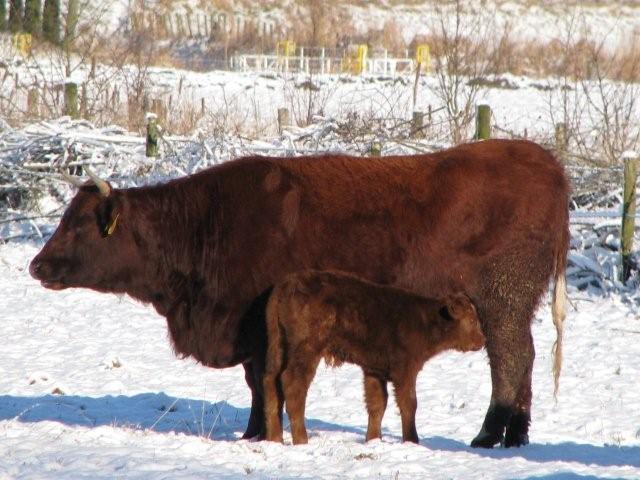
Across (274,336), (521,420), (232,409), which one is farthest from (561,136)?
(274,336)

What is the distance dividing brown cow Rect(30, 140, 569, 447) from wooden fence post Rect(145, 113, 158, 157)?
351 inches

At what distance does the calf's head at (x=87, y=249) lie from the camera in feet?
25.0

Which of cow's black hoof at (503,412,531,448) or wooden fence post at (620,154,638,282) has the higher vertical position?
wooden fence post at (620,154,638,282)

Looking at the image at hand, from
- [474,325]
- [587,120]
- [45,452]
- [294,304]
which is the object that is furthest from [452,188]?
[587,120]

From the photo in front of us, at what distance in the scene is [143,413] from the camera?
8461 mm

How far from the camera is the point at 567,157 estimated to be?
1500 centimetres

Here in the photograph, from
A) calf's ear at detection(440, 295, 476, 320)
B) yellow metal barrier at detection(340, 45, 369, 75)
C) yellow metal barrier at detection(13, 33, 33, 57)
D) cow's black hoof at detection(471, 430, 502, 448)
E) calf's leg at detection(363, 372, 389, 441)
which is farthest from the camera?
yellow metal barrier at detection(340, 45, 369, 75)

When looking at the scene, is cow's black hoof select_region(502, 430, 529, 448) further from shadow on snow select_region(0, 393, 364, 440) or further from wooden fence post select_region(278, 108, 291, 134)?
wooden fence post select_region(278, 108, 291, 134)

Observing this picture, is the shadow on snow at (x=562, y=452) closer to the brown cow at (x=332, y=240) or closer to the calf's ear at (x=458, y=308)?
the brown cow at (x=332, y=240)

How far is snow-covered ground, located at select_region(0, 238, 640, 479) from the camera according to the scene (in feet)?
19.6

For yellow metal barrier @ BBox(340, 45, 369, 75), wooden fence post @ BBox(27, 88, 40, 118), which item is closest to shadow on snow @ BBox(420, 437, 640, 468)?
wooden fence post @ BBox(27, 88, 40, 118)

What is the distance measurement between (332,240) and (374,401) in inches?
43.2

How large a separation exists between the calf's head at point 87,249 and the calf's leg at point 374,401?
1884 mm

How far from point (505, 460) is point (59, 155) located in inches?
489
